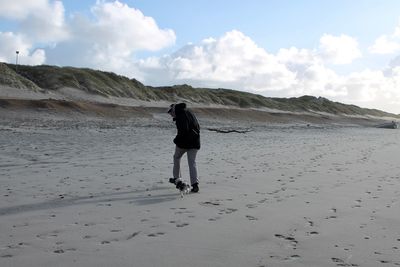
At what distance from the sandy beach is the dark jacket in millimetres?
874

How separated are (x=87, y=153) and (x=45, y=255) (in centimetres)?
948

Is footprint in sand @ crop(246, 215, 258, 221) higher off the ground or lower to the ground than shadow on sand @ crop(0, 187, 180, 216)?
higher

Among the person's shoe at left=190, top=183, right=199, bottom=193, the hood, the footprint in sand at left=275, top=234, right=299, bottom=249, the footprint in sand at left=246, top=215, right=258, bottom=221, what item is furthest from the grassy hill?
the footprint in sand at left=275, top=234, right=299, bottom=249

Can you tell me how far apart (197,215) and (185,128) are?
7.47 ft

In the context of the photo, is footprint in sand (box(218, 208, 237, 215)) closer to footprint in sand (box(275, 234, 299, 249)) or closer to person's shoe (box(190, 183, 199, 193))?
footprint in sand (box(275, 234, 299, 249))

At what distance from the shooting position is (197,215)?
6.40 meters

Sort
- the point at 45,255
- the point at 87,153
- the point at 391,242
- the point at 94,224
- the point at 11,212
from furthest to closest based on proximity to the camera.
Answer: the point at 87,153
the point at 11,212
the point at 94,224
the point at 391,242
the point at 45,255

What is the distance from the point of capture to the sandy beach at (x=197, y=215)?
15.2ft

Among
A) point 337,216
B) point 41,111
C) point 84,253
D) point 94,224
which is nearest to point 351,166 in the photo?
point 337,216

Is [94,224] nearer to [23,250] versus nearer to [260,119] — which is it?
[23,250]

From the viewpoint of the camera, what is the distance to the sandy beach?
4.63 meters

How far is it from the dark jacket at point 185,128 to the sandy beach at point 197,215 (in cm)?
87

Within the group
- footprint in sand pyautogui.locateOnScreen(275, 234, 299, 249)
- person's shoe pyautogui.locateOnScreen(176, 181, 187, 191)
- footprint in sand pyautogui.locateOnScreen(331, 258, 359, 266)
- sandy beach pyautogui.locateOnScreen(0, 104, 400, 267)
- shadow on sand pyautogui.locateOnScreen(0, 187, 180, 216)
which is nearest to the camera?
footprint in sand pyautogui.locateOnScreen(331, 258, 359, 266)

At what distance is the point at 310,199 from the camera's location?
762 centimetres
